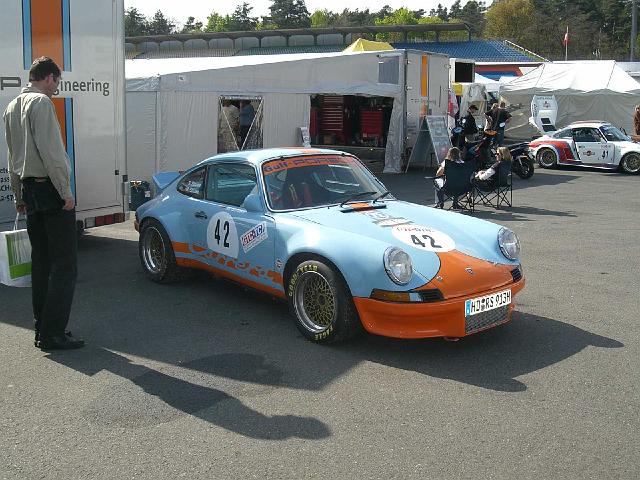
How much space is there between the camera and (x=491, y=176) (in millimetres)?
12727

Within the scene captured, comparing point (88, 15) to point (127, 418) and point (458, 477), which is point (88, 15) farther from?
point (458, 477)

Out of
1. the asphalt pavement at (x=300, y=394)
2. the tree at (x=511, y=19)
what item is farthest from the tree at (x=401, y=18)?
the asphalt pavement at (x=300, y=394)

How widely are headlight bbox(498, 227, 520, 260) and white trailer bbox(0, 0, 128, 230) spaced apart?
492 cm

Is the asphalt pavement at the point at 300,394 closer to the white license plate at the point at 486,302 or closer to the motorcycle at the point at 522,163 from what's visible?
the white license plate at the point at 486,302

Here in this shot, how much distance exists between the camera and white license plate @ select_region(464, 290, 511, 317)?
4992mm

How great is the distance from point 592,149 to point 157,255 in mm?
15693

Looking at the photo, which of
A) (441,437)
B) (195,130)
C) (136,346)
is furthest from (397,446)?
(195,130)

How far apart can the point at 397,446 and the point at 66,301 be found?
8.69 ft

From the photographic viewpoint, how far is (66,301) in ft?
16.8

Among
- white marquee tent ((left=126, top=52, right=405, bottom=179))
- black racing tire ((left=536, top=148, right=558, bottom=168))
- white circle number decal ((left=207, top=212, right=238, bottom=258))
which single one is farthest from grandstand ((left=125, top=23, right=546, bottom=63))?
white circle number decal ((left=207, top=212, right=238, bottom=258))

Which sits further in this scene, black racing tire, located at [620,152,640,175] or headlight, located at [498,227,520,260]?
black racing tire, located at [620,152,640,175]

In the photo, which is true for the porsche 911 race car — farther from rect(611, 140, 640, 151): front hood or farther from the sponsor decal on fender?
the sponsor decal on fender

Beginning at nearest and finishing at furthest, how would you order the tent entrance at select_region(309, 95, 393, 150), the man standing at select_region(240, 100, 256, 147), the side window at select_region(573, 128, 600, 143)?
the man standing at select_region(240, 100, 256, 147) → the side window at select_region(573, 128, 600, 143) → the tent entrance at select_region(309, 95, 393, 150)

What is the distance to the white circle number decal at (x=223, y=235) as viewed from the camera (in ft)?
20.3
